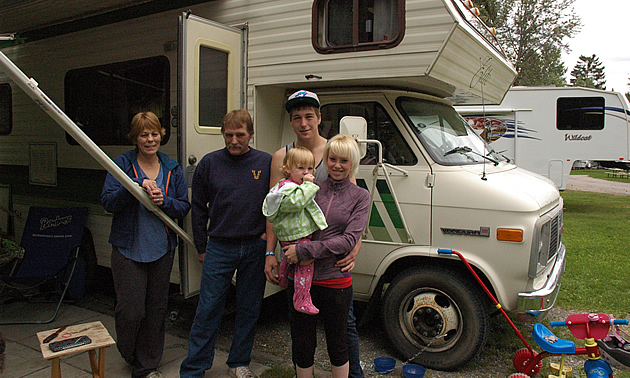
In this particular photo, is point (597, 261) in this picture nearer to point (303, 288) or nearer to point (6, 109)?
point (303, 288)

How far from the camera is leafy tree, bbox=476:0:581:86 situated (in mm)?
25547

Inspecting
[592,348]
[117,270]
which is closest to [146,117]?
[117,270]

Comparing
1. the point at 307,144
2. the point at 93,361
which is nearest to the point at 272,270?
the point at 307,144

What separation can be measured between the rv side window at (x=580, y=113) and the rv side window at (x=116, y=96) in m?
9.98

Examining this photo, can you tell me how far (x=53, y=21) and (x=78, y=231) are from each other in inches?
84.4

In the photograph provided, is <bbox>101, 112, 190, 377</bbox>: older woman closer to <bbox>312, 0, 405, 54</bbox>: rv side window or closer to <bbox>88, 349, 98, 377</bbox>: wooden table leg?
<bbox>88, 349, 98, 377</bbox>: wooden table leg

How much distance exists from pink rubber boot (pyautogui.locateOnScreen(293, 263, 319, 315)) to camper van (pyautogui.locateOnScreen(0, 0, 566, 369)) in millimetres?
1199

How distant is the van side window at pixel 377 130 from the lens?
3.73m

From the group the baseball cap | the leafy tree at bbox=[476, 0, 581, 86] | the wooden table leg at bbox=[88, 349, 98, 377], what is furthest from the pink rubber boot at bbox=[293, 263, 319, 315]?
the leafy tree at bbox=[476, 0, 581, 86]

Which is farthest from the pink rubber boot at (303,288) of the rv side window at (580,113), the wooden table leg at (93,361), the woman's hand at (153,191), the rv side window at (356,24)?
the rv side window at (580,113)

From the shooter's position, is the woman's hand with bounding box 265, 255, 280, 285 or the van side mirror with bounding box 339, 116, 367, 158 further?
the van side mirror with bounding box 339, 116, 367, 158

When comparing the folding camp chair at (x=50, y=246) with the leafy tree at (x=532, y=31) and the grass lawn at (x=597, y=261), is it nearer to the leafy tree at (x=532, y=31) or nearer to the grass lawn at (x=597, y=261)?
the grass lawn at (x=597, y=261)

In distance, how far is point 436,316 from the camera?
140 inches

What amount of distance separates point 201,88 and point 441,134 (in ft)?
6.15
